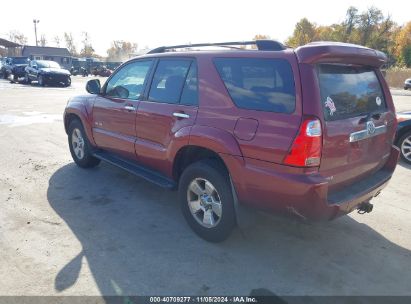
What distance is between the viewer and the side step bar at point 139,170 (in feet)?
13.2

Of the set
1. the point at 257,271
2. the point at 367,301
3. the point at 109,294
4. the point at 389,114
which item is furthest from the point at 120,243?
the point at 389,114

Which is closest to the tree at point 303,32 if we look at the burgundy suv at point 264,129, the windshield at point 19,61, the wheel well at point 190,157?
the windshield at point 19,61

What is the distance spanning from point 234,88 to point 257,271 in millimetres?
1655

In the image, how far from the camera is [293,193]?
2.86 m

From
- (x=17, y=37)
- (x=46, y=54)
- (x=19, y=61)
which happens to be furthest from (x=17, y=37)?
(x=19, y=61)

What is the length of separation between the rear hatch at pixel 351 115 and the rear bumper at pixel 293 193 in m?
0.13

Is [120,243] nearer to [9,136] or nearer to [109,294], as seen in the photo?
[109,294]

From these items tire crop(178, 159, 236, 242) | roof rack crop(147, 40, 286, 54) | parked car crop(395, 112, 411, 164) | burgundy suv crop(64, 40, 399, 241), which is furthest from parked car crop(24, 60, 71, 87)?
tire crop(178, 159, 236, 242)

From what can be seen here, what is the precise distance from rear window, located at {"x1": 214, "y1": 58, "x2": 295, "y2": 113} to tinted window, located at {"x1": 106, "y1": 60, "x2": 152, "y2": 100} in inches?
52.5

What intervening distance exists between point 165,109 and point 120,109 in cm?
99

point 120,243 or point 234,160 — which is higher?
point 234,160

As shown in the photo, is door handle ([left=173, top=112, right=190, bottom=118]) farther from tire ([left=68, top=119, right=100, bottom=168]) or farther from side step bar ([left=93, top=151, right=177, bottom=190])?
tire ([left=68, top=119, right=100, bottom=168])

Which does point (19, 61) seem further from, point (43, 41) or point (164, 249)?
point (43, 41)

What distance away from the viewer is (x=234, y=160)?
3.16 m
